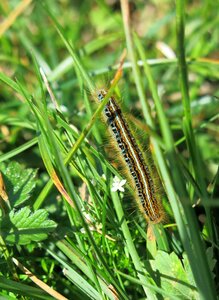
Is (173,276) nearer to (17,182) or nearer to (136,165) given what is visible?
(136,165)

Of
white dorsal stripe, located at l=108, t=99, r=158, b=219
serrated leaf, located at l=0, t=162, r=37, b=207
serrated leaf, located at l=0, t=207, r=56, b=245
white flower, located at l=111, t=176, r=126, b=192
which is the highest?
white dorsal stripe, located at l=108, t=99, r=158, b=219

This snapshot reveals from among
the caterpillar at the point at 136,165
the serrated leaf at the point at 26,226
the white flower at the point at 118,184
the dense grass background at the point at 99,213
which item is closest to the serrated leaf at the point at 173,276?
the dense grass background at the point at 99,213

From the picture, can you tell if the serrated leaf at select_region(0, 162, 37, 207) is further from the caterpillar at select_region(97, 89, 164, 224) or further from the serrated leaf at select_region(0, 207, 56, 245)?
the caterpillar at select_region(97, 89, 164, 224)

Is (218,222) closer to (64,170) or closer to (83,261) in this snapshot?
(83,261)

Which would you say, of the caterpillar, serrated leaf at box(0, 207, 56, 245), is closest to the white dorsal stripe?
the caterpillar

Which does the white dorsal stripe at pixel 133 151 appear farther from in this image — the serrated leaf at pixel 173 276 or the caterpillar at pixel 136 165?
the serrated leaf at pixel 173 276
